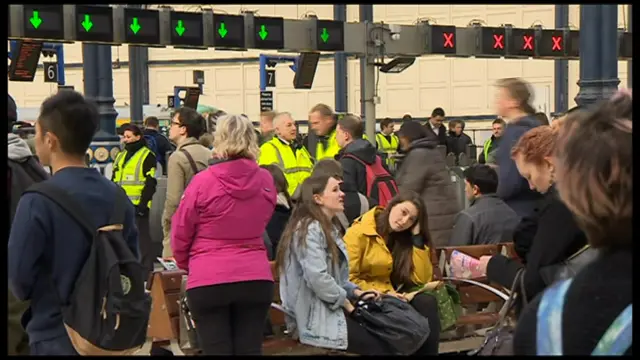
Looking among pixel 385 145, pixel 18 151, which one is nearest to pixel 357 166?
pixel 18 151

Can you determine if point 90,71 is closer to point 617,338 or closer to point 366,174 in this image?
point 366,174

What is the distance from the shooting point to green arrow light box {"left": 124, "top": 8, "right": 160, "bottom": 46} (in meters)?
15.0

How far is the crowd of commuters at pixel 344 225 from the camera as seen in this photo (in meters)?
1.74

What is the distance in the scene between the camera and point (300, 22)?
17.2 m

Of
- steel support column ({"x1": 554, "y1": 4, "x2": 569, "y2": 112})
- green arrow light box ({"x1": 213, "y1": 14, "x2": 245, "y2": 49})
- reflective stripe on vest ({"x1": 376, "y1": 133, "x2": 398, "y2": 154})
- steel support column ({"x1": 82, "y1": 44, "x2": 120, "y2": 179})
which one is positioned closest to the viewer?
steel support column ({"x1": 82, "y1": 44, "x2": 120, "y2": 179})

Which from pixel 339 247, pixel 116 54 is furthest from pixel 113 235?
pixel 116 54

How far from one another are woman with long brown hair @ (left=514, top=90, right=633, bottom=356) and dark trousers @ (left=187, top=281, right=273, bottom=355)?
2783mm

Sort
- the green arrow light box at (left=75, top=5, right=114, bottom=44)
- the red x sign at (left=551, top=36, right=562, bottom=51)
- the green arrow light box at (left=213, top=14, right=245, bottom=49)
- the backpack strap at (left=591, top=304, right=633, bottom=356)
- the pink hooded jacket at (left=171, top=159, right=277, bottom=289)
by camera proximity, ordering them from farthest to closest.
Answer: the red x sign at (left=551, top=36, right=562, bottom=51) < the green arrow light box at (left=213, top=14, right=245, bottom=49) < the green arrow light box at (left=75, top=5, right=114, bottom=44) < the pink hooded jacket at (left=171, top=159, right=277, bottom=289) < the backpack strap at (left=591, top=304, right=633, bottom=356)

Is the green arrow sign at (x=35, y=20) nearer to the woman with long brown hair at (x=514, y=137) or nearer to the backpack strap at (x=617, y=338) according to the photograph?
the woman with long brown hair at (x=514, y=137)

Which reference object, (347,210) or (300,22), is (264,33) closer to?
(300,22)

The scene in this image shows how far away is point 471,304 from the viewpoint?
241 inches

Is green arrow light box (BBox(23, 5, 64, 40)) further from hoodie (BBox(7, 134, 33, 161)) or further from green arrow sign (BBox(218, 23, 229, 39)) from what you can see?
hoodie (BBox(7, 134, 33, 161))

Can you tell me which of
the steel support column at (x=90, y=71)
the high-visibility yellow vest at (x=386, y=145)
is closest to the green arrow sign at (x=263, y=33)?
the high-visibility yellow vest at (x=386, y=145)

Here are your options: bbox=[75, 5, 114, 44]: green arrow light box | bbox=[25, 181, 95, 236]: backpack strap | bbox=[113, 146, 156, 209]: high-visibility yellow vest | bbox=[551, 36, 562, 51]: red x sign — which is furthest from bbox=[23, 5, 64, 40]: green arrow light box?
bbox=[25, 181, 95, 236]: backpack strap
